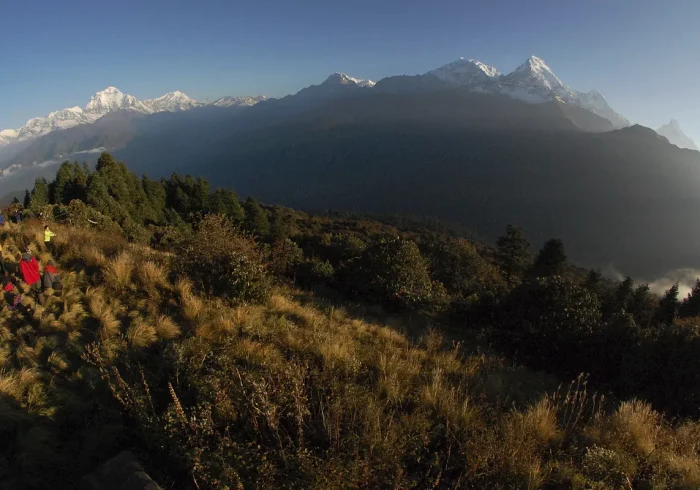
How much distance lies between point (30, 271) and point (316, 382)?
6.10m

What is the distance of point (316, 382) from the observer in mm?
4523

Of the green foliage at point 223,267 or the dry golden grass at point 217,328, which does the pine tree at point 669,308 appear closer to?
the green foliage at point 223,267

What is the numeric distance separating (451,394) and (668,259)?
248 metres

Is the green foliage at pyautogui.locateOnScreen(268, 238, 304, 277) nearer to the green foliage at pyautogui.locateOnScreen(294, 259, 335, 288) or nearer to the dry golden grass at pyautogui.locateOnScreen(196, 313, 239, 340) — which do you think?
the green foliage at pyautogui.locateOnScreen(294, 259, 335, 288)

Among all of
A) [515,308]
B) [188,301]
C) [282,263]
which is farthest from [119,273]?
[515,308]

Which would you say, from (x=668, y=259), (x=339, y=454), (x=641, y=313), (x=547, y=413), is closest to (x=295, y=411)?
(x=339, y=454)

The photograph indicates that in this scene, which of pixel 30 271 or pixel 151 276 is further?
pixel 151 276

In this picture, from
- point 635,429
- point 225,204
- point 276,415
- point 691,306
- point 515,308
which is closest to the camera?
point 276,415

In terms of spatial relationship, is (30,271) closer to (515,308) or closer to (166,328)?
(166,328)

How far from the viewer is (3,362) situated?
186 inches

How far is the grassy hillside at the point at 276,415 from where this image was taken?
3.47m

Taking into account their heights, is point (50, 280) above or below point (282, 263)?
above

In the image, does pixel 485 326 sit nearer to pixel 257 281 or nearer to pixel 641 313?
pixel 257 281

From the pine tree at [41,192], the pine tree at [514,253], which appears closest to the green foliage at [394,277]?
the pine tree at [514,253]
